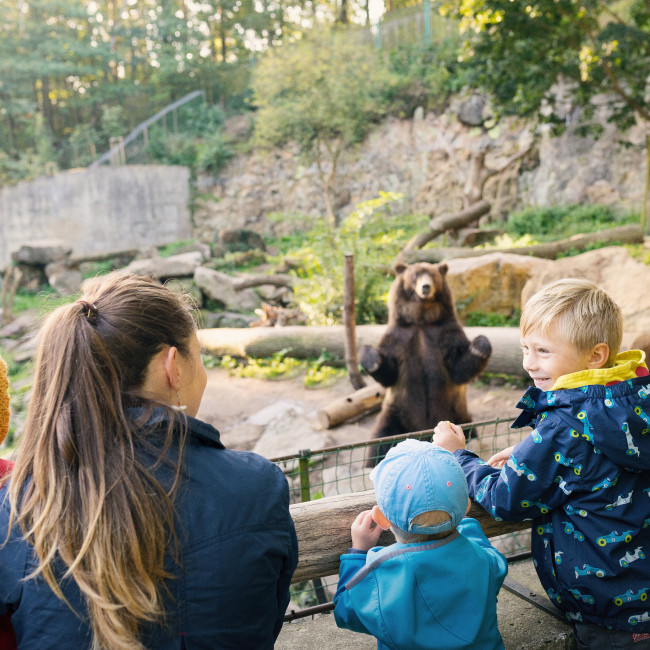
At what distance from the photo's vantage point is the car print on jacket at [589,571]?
1.57 meters

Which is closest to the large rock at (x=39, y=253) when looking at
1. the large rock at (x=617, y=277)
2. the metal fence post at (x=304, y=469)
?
the large rock at (x=617, y=277)

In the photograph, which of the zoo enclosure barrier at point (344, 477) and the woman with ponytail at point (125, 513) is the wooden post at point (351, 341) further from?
the woman with ponytail at point (125, 513)

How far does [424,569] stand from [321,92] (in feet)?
55.4

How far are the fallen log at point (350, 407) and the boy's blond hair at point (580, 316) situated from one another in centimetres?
442

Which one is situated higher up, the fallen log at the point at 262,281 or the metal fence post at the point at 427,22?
the metal fence post at the point at 427,22

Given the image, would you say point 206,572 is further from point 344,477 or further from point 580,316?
point 344,477

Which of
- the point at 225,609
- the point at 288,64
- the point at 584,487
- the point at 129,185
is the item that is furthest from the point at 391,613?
the point at 129,185

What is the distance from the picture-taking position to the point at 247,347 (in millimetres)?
8586

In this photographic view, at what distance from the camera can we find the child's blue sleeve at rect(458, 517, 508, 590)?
60.0 inches

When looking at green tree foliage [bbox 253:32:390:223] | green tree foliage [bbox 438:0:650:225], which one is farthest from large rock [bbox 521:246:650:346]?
green tree foliage [bbox 253:32:390:223]

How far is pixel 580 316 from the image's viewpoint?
1613 millimetres

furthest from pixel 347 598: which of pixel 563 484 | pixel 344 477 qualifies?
pixel 344 477

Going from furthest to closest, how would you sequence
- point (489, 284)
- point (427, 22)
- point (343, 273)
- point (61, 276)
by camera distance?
point (427, 22) → point (61, 276) → point (343, 273) → point (489, 284)

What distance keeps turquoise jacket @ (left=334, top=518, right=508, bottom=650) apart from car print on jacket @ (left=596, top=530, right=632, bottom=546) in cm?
33
